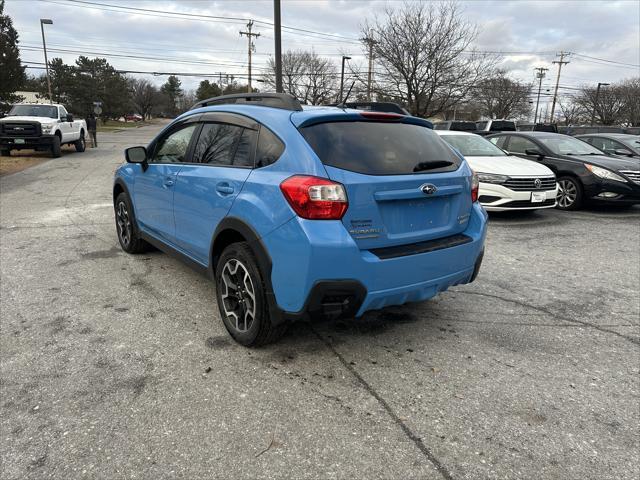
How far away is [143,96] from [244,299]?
108645 millimetres

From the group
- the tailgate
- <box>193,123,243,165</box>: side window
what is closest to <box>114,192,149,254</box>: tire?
<box>193,123,243,165</box>: side window

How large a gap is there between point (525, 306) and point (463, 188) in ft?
4.95

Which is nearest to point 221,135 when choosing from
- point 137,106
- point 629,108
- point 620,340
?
point 620,340

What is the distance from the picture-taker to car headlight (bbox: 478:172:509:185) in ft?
25.5

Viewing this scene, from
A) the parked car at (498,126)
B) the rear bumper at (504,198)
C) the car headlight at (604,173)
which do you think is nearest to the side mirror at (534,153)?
the car headlight at (604,173)

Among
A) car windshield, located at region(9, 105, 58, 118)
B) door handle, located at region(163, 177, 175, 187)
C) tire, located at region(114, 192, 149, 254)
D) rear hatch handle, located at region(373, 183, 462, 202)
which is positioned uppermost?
car windshield, located at region(9, 105, 58, 118)

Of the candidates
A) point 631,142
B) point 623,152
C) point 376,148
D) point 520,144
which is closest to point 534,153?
point 520,144

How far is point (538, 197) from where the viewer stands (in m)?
7.83

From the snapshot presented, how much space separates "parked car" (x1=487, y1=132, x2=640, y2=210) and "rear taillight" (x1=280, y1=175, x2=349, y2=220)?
313 inches

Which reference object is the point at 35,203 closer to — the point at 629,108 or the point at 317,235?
the point at 317,235

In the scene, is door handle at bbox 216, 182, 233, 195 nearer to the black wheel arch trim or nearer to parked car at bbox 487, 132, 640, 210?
the black wheel arch trim

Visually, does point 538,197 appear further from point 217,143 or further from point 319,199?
point 319,199

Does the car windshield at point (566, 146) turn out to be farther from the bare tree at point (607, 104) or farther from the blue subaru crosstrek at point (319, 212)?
the bare tree at point (607, 104)

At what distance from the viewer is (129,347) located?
327 centimetres
